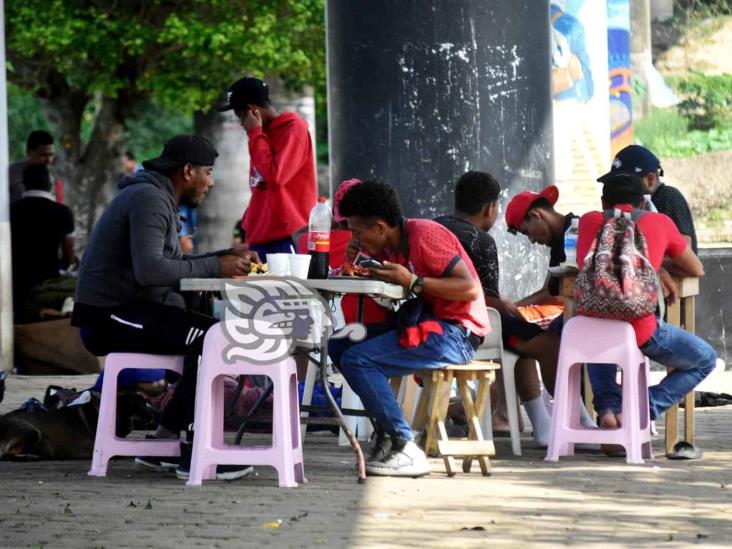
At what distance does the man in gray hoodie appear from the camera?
7867 millimetres

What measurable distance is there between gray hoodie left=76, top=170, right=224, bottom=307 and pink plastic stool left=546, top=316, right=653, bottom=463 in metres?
1.80

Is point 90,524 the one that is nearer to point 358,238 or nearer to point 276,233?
point 358,238

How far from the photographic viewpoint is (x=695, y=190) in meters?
14.5

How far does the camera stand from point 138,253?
787 cm

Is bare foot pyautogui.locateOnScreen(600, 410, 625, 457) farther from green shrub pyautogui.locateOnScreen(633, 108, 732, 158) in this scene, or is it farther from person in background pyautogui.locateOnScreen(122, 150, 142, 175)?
person in background pyautogui.locateOnScreen(122, 150, 142, 175)

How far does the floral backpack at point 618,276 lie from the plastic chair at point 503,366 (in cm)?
65

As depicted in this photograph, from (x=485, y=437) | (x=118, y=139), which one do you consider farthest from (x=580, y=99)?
(x=118, y=139)

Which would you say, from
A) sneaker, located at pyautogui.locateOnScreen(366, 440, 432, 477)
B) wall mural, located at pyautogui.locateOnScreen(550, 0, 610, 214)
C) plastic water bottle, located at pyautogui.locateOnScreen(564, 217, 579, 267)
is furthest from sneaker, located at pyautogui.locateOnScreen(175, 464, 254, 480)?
wall mural, located at pyautogui.locateOnScreen(550, 0, 610, 214)

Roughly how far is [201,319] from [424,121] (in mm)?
3668

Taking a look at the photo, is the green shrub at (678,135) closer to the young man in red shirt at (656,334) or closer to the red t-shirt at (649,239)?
the young man in red shirt at (656,334)

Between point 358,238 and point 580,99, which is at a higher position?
point 580,99

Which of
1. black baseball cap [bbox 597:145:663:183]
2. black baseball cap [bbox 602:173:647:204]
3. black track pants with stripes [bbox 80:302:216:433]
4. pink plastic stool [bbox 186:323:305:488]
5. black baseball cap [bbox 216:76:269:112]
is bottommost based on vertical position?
pink plastic stool [bbox 186:323:305:488]

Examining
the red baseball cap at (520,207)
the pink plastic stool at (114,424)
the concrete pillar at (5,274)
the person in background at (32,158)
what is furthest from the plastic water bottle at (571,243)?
the person in background at (32,158)

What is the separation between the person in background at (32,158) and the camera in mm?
15734
